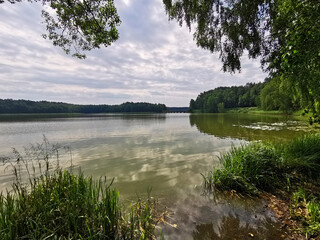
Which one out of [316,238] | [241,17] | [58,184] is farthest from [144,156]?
[241,17]

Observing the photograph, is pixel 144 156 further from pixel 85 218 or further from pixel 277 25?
pixel 277 25

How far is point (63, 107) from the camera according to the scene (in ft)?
383

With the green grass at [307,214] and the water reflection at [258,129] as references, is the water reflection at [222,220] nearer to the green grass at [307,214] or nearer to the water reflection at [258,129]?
the green grass at [307,214]

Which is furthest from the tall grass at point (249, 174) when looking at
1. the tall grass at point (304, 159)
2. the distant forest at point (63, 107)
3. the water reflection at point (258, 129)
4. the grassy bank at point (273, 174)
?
the distant forest at point (63, 107)

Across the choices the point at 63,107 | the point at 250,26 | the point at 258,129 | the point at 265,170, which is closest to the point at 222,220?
the point at 265,170

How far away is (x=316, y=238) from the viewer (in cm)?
279

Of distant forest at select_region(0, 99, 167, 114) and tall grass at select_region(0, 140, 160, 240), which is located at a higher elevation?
distant forest at select_region(0, 99, 167, 114)

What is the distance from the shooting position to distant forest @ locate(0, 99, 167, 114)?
9681 cm

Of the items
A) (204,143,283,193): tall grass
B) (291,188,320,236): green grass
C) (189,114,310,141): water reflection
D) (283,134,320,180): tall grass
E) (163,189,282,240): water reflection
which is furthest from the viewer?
(189,114,310,141): water reflection

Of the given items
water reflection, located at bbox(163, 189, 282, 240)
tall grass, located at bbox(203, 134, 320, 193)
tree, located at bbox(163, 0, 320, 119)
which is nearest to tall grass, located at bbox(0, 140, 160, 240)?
water reflection, located at bbox(163, 189, 282, 240)

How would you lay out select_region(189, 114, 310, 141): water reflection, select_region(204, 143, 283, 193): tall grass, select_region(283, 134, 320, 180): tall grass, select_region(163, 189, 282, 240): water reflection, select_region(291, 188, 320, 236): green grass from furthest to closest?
select_region(189, 114, 310, 141): water reflection
select_region(283, 134, 320, 180): tall grass
select_region(204, 143, 283, 193): tall grass
select_region(163, 189, 282, 240): water reflection
select_region(291, 188, 320, 236): green grass

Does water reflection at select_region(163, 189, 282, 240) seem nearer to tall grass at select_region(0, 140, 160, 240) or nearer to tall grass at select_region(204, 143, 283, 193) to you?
tall grass at select_region(204, 143, 283, 193)

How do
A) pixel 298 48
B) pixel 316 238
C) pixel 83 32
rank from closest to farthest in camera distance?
pixel 316 238 < pixel 298 48 < pixel 83 32

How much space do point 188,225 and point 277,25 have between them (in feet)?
24.0
